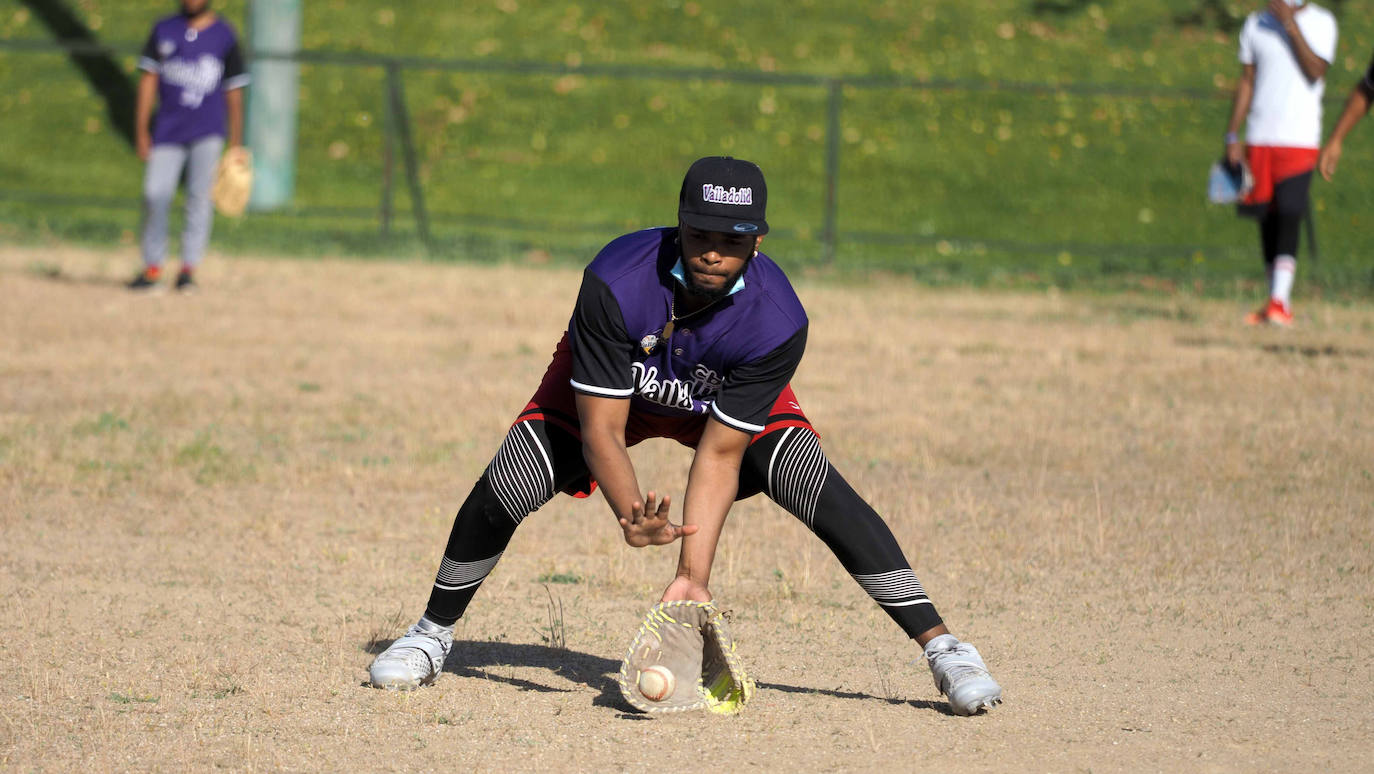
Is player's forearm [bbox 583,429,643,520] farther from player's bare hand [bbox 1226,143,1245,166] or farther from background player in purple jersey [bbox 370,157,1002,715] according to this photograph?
player's bare hand [bbox 1226,143,1245,166]

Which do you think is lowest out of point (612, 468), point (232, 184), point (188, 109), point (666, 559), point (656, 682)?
point (666, 559)

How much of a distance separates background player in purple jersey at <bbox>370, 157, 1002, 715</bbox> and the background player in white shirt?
315 inches

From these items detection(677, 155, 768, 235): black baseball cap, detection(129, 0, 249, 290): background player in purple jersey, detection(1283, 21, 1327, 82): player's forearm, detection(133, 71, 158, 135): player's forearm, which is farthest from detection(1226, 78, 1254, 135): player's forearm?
detection(677, 155, 768, 235): black baseball cap

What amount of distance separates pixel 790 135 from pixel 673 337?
17529mm

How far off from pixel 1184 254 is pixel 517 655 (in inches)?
512

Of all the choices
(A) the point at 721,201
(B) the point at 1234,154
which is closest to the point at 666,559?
(A) the point at 721,201

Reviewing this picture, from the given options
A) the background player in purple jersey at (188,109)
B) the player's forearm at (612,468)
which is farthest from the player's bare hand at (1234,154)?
the player's forearm at (612,468)

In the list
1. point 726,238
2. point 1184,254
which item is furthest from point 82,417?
point 1184,254

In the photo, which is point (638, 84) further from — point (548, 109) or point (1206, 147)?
point (1206, 147)

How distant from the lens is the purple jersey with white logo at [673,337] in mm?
4359

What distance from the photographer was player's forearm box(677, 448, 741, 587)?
444 cm

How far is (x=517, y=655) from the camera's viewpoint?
5301 millimetres

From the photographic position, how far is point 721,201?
4227mm

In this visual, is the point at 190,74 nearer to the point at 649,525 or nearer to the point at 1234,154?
the point at 1234,154
